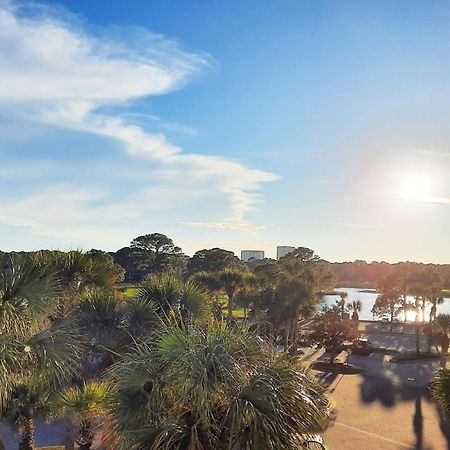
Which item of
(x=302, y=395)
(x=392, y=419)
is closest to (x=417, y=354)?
(x=392, y=419)

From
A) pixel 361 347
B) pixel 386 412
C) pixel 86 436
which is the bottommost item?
pixel 386 412

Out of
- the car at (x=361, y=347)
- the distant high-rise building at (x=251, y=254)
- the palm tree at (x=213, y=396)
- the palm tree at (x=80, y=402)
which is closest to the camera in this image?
the palm tree at (x=213, y=396)

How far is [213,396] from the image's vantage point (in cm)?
654

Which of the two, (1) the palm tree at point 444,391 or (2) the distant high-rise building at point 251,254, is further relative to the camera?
(2) the distant high-rise building at point 251,254

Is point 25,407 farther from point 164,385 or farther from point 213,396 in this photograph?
point 213,396

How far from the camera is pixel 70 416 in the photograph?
11.6 metres

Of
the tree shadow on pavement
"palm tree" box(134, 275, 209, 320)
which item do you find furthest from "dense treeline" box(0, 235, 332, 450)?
the tree shadow on pavement

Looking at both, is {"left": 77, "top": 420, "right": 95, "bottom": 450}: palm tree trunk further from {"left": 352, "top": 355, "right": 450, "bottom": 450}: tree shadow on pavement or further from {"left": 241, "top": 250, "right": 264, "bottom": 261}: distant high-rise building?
{"left": 241, "top": 250, "right": 264, "bottom": 261}: distant high-rise building

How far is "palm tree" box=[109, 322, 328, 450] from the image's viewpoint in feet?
20.3

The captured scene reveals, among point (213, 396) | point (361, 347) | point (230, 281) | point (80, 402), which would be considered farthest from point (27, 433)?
point (361, 347)

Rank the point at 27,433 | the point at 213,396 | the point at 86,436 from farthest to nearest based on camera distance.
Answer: the point at 86,436 < the point at 27,433 < the point at 213,396

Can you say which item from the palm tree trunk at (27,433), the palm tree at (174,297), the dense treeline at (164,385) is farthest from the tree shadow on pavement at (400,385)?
the palm tree trunk at (27,433)

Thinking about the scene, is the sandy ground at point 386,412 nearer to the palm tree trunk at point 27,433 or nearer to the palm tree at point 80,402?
the palm tree at point 80,402

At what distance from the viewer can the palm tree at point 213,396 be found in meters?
6.18
